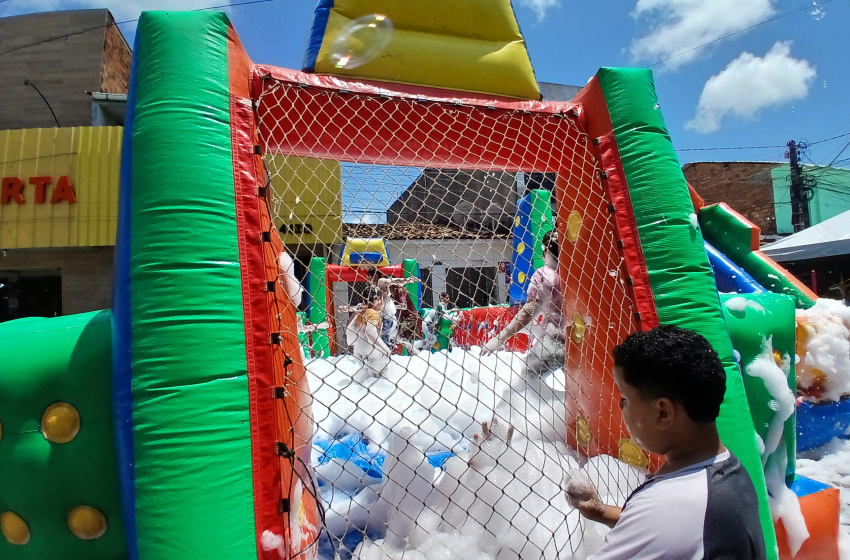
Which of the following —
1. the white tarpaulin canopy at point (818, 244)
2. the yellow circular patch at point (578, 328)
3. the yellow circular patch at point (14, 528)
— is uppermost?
the white tarpaulin canopy at point (818, 244)

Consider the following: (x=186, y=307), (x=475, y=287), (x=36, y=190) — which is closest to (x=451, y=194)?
(x=475, y=287)

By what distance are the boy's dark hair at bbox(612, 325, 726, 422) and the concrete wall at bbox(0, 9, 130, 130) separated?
12.4 m

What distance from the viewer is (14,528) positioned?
4.62 feet

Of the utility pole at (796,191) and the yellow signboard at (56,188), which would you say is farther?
the utility pole at (796,191)

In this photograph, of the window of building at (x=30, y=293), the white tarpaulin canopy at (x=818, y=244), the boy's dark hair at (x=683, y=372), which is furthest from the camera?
the window of building at (x=30, y=293)

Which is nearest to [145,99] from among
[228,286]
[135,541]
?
[228,286]

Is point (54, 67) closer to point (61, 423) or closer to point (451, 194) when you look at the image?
point (451, 194)

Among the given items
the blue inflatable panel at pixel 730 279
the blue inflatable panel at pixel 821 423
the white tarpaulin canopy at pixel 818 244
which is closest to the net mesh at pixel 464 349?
the blue inflatable panel at pixel 730 279

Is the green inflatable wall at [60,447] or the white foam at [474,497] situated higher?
the green inflatable wall at [60,447]

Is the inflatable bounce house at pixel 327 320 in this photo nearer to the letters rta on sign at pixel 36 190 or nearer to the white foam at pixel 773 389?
the white foam at pixel 773 389

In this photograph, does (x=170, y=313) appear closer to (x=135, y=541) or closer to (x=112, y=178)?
(x=135, y=541)

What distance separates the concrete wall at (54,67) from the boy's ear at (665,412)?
12.5 metres

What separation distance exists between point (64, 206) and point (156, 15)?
33.6ft

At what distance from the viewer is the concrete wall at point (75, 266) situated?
9.86m
